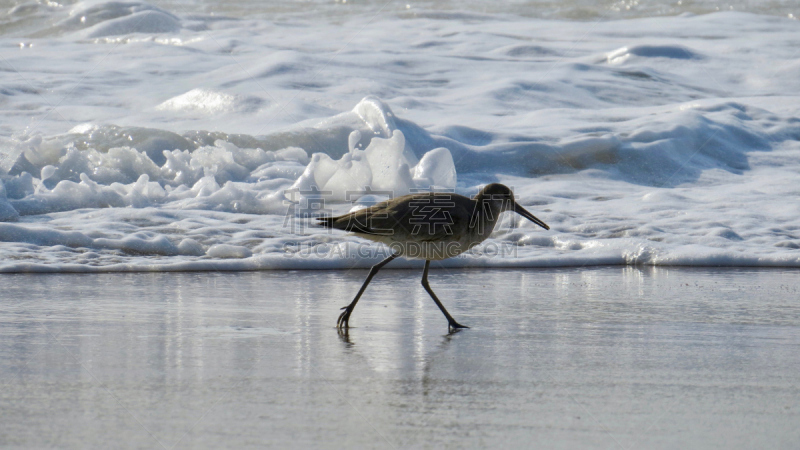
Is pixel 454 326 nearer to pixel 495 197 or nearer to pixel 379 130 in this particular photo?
pixel 495 197

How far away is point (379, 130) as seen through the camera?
9.77 metres

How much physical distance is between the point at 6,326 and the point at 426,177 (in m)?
5.21

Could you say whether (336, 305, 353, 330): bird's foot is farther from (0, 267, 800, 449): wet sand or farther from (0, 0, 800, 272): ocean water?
(0, 0, 800, 272): ocean water

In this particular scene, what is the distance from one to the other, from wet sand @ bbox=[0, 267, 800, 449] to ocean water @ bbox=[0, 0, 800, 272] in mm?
1178

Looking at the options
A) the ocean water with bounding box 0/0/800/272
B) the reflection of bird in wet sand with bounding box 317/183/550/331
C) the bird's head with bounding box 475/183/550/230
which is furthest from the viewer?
the ocean water with bounding box 0/0/800/272

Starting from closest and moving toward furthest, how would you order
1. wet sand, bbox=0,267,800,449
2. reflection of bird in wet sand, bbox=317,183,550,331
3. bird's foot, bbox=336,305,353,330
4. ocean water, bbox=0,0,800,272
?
wet sand, bbox=0,267,800,449, bird's foot, bbox=336,305,353,330, reflection of bird in wet sand, bbox=317,183,550,331, ocean water, bbox=0,0,800,272

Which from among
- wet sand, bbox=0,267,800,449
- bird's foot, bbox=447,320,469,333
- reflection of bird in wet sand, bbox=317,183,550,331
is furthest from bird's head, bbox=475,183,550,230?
bird's foot, bbox=447,320,469,333

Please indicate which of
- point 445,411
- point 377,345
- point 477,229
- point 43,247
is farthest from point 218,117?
point 445,411

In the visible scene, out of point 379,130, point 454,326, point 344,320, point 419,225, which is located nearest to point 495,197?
point 419,225

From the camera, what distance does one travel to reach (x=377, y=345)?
377 centimetres

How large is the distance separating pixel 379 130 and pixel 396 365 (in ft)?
21.7

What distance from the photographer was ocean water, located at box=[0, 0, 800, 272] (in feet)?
21.8

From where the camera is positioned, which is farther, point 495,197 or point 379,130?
point 379,130

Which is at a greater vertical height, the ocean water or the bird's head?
the ocean water
